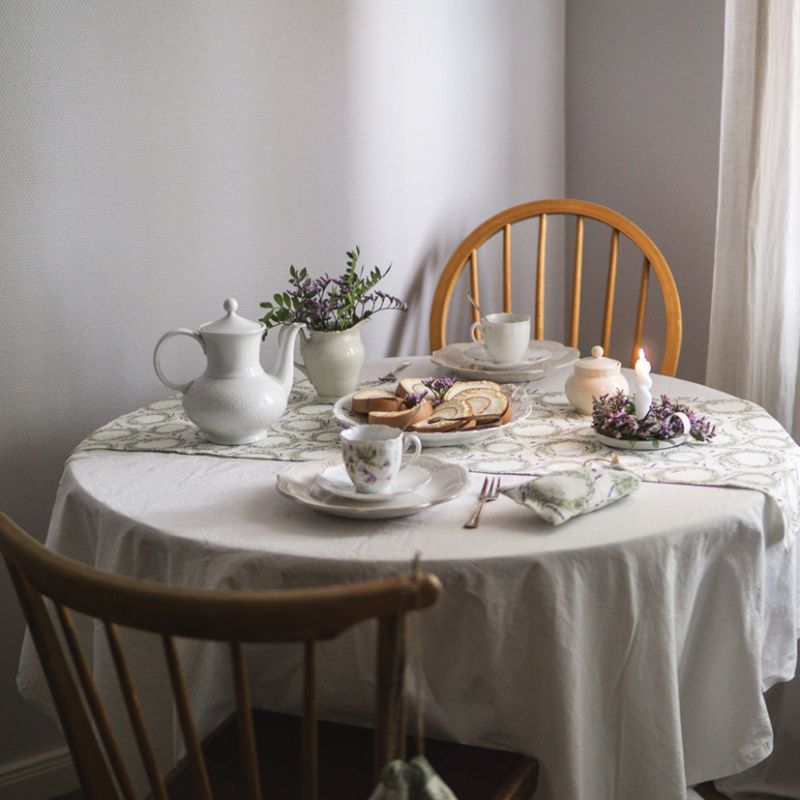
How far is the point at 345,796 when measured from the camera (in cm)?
123

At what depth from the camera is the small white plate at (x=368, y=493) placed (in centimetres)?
131

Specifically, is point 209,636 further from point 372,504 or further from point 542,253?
point 542,253

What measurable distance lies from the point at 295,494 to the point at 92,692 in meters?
0.42

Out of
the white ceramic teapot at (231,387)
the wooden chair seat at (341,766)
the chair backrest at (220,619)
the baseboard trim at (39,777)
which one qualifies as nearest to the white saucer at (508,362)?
the white ceramic teapot at (231,387)

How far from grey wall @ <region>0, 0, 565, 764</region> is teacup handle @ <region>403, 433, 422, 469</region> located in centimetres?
82

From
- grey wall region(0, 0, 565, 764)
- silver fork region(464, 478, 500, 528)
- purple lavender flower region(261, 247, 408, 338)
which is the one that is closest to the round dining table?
silver fork region(464, 478, 500, 528)

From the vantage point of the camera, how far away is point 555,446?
1.56m

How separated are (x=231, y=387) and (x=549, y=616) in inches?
24.6

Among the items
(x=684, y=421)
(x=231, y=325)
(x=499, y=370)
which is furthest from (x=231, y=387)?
(x=684, y=421)

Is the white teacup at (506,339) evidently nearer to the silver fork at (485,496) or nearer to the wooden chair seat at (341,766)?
the silver fork at (485,496)

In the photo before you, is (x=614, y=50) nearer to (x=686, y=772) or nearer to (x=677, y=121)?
→ (x=677, y=121)

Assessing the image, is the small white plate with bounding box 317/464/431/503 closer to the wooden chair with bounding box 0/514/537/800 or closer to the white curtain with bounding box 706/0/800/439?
the wooden chair with bounding box 0/514/537/800

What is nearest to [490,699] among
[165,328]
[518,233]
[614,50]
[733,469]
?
[733,469]

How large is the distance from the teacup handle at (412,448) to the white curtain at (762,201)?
44.4 inches
